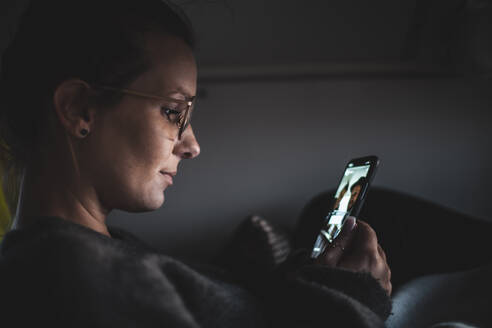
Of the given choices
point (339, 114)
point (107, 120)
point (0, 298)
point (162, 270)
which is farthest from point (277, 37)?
point (0, 298)

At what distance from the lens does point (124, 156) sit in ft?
2.01

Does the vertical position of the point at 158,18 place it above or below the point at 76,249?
above

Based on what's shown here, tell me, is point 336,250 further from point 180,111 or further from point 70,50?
point 70,50

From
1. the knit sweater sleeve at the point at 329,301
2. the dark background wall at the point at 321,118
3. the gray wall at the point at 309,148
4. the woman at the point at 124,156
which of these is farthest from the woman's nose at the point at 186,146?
the gray wall at the point at 309,148

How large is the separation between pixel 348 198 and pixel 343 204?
0.07 feet

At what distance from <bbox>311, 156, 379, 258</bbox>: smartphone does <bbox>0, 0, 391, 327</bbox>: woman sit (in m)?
0.03

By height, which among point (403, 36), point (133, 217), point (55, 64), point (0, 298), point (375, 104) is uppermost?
point (403, 36)

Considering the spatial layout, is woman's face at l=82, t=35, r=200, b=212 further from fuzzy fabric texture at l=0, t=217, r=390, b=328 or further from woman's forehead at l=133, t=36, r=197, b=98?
fuzzy fabric texture at l=0, t=217, r=390, b=328

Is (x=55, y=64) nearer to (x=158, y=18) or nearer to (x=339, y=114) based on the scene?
(x=158, y=18)

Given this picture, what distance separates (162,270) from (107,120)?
275mm

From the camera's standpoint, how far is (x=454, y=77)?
1.45 metres

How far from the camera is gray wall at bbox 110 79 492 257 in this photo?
56.7 inches

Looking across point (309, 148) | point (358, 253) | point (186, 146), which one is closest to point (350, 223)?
point (358, 253)

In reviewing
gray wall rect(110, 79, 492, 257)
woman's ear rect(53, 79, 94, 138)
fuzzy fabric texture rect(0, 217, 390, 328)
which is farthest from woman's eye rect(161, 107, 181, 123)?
gray wall rect(110, 79, 492, 257)
